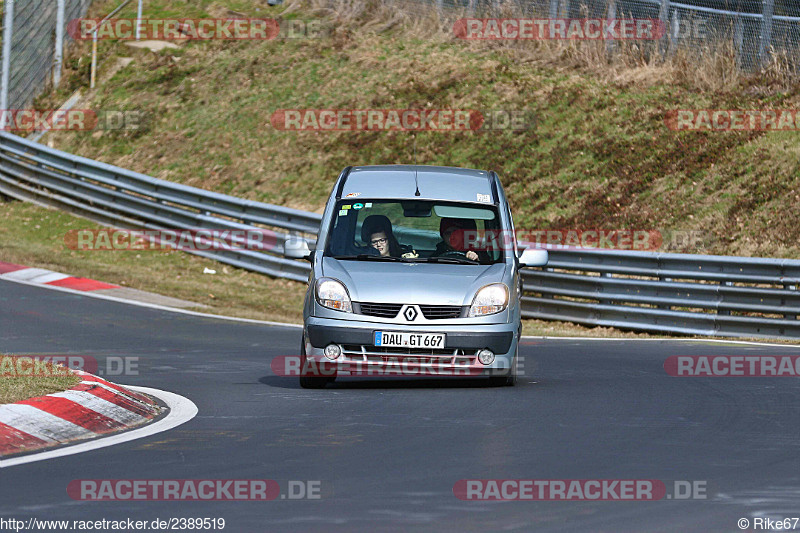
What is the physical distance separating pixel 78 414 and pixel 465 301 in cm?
337

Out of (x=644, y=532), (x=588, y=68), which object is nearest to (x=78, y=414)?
(x=644, y=532)

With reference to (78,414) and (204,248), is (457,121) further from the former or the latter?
(78,414)

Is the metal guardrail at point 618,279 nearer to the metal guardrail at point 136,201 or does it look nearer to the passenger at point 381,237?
the metal guardrail at point 136,201

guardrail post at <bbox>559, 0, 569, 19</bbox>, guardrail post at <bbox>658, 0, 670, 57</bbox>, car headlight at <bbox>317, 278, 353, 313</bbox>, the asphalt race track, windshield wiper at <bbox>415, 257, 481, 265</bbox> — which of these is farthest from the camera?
guardrail post at <bbox>559, 0, 569, 19</bbox>

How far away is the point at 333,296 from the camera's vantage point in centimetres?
1074

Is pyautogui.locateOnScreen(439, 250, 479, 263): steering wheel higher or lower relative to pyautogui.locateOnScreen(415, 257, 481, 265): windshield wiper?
higher

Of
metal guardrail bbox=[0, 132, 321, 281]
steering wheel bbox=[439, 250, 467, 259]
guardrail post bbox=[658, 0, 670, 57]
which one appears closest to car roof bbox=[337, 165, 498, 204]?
steering wheel bbox=[439, 250, 467, 259]

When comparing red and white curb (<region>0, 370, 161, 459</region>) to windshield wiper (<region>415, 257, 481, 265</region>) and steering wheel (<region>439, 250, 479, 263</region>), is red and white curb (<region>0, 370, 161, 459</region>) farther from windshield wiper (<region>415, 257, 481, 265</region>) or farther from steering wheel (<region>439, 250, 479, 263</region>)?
steering wheel (<region>439, 250, 479, 263</region>)

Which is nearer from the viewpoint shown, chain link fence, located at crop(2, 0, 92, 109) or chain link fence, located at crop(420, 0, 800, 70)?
chain link fence, located at crop(420, 0, 800, 70)

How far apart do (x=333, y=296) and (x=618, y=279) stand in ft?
27.0

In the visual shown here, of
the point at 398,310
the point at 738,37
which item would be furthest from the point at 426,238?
the point at 738,37

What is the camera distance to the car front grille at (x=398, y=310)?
1062 centimetres

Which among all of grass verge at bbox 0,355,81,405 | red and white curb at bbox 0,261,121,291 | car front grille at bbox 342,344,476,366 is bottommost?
red and white curb at bbox 0,261,121,291

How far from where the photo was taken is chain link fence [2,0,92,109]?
30078mm
